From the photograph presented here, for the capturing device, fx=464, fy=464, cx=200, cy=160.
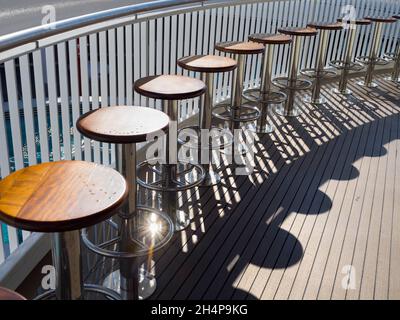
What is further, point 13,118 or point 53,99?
point 53,99

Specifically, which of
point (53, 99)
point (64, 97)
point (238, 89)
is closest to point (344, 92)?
point (238, 89)

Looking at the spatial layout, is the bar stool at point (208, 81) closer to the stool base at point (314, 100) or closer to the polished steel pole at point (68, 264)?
the polished steel pole at point (68, 264)

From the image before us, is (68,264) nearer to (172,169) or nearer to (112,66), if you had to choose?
(172,169)

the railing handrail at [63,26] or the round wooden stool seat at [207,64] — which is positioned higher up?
the railing handrail at [63,26]

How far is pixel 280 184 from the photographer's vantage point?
12.0 ft

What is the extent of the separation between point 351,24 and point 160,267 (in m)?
4.83

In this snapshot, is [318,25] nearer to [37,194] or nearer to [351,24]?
[351,24]

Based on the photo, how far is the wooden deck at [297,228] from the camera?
2.54 meters

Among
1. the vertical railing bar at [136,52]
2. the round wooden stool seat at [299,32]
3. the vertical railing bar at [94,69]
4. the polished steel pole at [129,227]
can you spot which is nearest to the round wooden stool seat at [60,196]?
the polished steel pole at [129,227]

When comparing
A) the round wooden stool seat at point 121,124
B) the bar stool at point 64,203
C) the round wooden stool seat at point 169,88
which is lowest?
the bar stool at point 64,203

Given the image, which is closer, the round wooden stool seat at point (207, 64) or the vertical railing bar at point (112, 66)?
the vertical railing bar at point (112, 66)

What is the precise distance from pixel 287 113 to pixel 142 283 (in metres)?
3.29

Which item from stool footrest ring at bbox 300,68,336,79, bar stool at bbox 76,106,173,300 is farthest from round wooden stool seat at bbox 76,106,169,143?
stool footrest ring at bbox 300,68,336,79

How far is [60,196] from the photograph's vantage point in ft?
5.32
